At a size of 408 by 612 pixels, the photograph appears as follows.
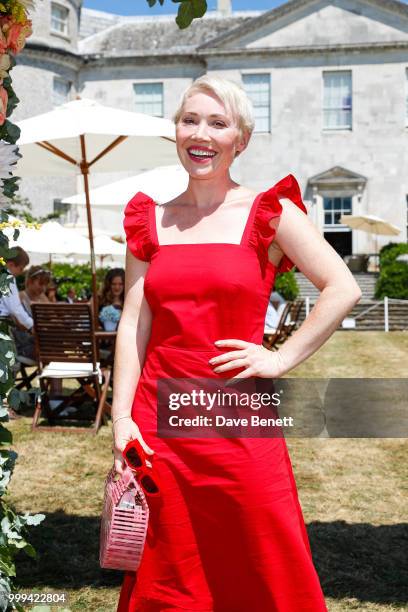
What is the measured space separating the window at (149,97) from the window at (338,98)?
7115mm

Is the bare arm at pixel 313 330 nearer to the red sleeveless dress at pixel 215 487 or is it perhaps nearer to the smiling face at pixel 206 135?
the red sleeveless dress at pixel 215 487

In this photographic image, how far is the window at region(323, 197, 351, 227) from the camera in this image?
30.6 m

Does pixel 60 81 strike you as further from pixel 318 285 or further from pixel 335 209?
pixel 318 285

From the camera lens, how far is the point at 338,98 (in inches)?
1204

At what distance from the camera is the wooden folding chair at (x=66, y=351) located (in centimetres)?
732

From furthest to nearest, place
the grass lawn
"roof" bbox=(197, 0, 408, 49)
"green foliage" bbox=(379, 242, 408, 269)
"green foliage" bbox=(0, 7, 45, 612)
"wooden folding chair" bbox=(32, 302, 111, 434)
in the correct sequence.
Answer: "roof" bbox=(197, 0, 408, 49) → "green foliage" bbox=(379, 242, 408, 269) → "wooden folding chair" bbox=(32, 302, 111, 434) → the grass lawn → "green foliage" bbox=(0, 7, 45, 612)

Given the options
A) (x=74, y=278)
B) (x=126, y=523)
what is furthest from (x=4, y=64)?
(x=74, y=278)

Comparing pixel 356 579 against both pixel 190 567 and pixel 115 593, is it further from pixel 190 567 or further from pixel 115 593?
pixel 190 567

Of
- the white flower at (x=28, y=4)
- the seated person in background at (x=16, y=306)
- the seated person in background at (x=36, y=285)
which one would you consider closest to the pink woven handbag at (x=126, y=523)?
the white flower at (x=28, y=4)

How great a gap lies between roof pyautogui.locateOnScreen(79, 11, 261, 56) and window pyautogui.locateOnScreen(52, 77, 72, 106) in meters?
1.89

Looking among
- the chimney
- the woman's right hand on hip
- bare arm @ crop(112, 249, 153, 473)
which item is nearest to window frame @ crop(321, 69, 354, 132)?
the chimney

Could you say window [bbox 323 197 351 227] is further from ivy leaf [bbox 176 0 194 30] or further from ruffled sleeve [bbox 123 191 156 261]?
ruffled sleeve [bbox 123 191 156 261]

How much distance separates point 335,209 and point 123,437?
29.3 metres

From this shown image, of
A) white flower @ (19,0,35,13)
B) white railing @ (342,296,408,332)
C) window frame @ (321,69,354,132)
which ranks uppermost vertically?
window frame @ (321,69,354,132)
